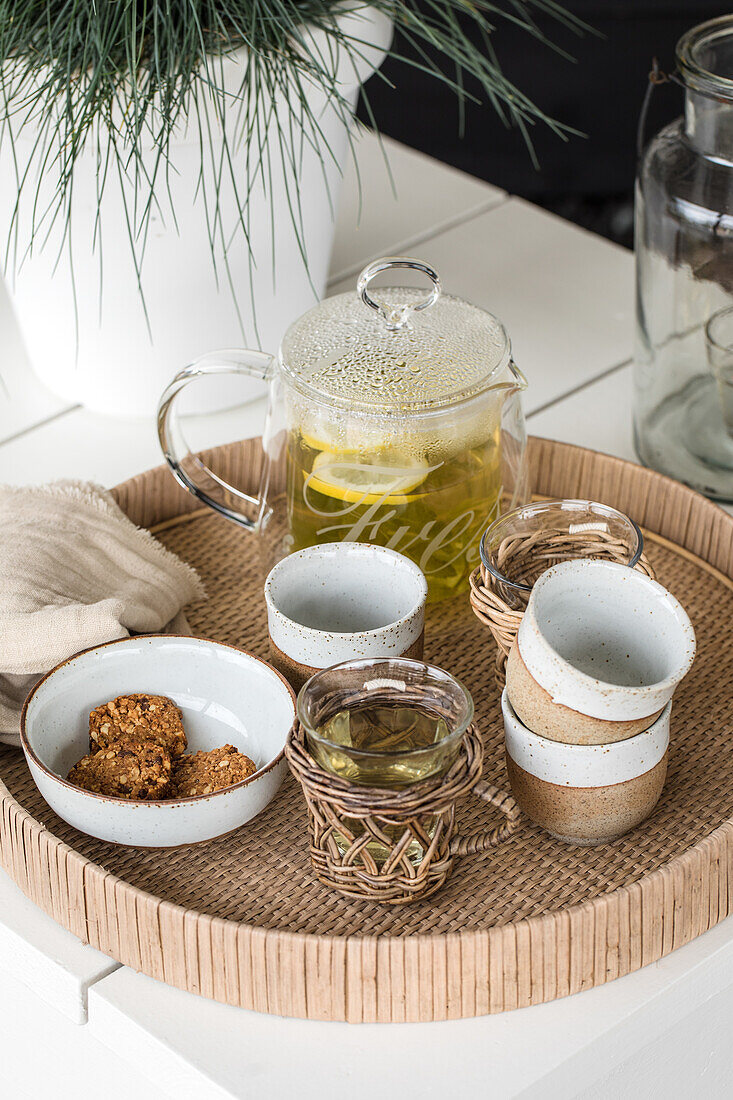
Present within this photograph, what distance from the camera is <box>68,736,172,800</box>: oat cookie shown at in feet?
1.89

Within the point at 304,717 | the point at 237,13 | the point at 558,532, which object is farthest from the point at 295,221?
the point at 304,717

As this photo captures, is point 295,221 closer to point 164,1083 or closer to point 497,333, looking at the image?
point 497,333

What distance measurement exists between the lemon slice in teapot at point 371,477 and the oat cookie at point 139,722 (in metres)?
0.15

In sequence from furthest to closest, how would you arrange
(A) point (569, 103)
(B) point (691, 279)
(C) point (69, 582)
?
(A) point (569, 103) → (B) point (691, 279) → (C) point (69, 582)

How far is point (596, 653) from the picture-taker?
0.57 metres

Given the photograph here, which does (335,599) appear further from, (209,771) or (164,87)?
(164,87)

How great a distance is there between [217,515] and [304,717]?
1.08 feet

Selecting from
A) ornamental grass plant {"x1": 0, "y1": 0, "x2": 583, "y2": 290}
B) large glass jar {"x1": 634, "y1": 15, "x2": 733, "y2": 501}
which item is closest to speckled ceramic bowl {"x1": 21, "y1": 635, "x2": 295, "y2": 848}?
ornamental grass plant {"x1": 0, "y1": 0, "x2": 583, "y2": 290}

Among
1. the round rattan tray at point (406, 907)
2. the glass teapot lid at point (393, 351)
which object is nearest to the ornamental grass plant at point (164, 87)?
the glass teapot lid at point (393, 351)

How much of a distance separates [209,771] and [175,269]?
0.38 metres

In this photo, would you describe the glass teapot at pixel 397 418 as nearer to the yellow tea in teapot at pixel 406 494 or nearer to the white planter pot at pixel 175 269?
the yellow tea in teapot at pixel 406 494

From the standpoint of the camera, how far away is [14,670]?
24.9 inches

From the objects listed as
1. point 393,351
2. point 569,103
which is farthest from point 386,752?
point 569,103

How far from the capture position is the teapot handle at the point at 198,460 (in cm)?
70
